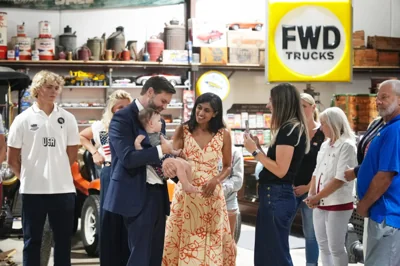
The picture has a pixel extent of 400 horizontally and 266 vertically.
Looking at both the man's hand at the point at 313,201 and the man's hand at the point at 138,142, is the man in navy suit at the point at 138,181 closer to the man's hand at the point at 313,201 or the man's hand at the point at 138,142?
the man's hand at the point at 138,142

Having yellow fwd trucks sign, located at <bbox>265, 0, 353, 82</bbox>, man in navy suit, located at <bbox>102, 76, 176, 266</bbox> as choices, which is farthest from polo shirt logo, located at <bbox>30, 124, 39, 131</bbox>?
yellow fwd trucks sign, located at <bbox>265, 0, 353, 82</bbox>

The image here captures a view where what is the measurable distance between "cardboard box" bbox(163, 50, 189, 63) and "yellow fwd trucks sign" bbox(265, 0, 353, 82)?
15.2ft

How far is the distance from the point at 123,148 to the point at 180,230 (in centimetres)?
94

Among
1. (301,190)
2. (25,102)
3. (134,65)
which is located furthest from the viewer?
(134,65)

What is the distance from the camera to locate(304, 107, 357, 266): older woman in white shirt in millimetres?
5719

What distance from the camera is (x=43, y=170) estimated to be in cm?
541

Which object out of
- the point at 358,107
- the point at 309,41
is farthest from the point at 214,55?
the point at 309,41

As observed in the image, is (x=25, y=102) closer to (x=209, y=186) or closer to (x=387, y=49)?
(x=387, y=49)

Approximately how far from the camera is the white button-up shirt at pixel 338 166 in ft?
18.8

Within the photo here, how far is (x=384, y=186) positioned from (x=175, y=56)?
900cm

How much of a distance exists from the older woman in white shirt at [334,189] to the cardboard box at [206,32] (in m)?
7.45

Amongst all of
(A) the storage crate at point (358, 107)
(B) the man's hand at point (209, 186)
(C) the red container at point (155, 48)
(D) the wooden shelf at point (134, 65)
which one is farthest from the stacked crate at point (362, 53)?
(B) the man's hand at point (209, 186)

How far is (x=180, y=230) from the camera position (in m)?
5.30

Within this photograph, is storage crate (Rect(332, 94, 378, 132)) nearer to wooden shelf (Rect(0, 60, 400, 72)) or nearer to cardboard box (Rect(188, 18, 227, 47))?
wooden shelf (Rect(0, 60, 400, 72))
